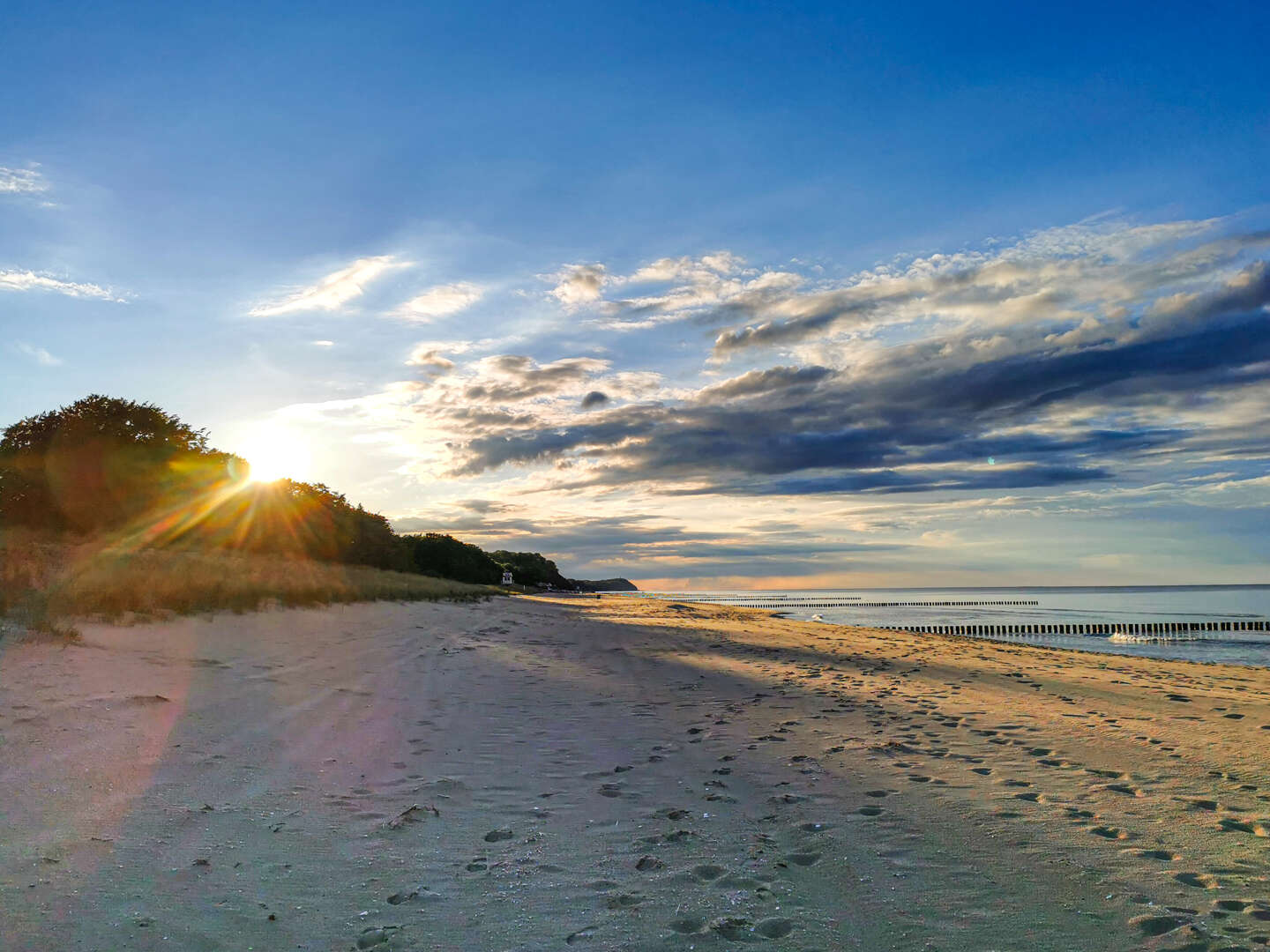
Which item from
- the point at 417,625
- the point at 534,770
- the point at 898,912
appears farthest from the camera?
the point at 417,625

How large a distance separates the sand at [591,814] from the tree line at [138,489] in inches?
1077

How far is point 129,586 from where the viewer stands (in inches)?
508

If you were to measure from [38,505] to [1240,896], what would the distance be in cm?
4501

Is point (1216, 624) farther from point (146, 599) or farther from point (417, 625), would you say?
point (146, 599)

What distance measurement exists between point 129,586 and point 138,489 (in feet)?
100.0

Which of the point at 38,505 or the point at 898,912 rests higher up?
the point at 38,505

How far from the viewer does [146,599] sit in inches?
506

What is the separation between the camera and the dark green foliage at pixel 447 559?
83438 millimetres

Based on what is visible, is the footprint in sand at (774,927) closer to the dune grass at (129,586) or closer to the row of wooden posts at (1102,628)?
the dune grass at (129,586)

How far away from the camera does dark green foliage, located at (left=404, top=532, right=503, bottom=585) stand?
8344 cm

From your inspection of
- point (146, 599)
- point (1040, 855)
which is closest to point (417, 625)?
point (146, 599)

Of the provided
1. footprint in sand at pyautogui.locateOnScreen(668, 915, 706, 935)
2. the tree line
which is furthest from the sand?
the tree line

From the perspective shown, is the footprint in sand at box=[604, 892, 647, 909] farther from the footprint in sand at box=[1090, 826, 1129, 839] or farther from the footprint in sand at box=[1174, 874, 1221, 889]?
the footprint in sand at box=[1090, 826, 1129, 839]

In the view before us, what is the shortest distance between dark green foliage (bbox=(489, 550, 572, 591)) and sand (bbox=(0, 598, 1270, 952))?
117 meters
